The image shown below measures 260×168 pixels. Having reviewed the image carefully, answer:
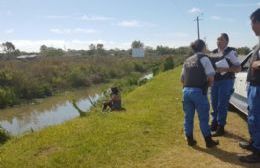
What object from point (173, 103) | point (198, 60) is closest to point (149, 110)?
point (173, 103)

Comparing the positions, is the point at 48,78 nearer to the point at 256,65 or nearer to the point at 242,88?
the point at 242,88

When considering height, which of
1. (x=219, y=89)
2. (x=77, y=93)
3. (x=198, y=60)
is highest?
(x=198, y=60)

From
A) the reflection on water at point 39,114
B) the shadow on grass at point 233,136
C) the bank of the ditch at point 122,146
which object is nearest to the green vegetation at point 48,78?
the reflection on water at point 39,114

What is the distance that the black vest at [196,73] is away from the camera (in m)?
6.92

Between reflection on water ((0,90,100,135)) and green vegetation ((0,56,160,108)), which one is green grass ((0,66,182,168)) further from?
green vegetation ((0,56,160,108))

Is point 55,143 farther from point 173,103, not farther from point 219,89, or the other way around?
point 173,103

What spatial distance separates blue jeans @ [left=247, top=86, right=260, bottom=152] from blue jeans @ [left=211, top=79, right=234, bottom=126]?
1.56 meters

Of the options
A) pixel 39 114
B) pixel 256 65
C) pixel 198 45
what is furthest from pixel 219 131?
pixel 39 114

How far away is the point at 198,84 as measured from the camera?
700 cm

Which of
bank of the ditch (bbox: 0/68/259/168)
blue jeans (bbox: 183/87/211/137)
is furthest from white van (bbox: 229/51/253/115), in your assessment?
blue jeans (bbox: 183/87/211/137)

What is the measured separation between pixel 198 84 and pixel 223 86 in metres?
0.99

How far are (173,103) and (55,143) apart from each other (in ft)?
19.2

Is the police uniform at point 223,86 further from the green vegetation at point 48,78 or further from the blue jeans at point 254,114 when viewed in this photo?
the green vegetation at point 48,78

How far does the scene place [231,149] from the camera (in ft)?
23.5
